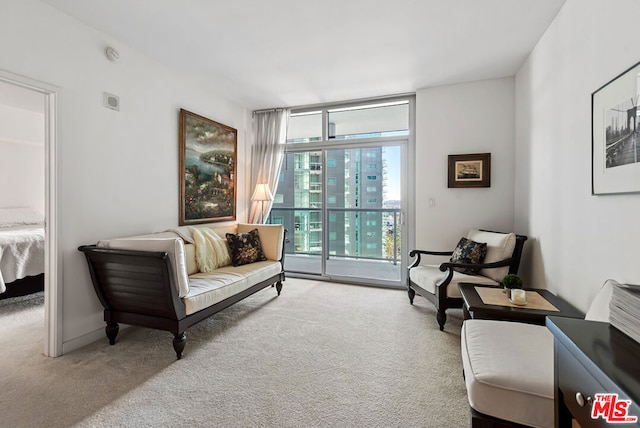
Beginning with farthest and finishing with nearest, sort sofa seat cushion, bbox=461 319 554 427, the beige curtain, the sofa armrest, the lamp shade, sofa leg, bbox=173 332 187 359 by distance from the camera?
1. the beige curtain
2. the lamp shade
3. the sofa armrest
4. sofa leg, bbox=173 332 187 359
5. sofa seat cushion, bbox=461 319 554 427

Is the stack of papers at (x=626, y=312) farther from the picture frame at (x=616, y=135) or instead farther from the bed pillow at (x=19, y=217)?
the bed pillow at (x=19, y=217)

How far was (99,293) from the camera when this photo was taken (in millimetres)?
2350

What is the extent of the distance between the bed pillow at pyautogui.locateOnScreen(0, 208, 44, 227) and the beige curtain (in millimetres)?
3389

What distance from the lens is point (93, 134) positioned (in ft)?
7.97

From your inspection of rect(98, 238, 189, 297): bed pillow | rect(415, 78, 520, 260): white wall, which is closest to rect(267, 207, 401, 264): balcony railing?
rect(415, 78, 520, 260): white wall

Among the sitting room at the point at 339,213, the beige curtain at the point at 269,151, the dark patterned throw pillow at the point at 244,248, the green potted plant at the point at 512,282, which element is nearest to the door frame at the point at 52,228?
the sitting room at the point at 339,213

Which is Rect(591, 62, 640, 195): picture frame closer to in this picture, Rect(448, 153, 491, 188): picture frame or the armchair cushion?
the armchair cushion

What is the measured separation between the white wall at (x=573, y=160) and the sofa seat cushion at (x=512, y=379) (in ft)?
2.25

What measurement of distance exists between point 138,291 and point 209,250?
39.5 inches

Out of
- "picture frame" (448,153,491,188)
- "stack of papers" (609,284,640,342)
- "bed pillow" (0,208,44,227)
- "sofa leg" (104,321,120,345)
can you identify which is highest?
"picture frame" (448,153,491,188)

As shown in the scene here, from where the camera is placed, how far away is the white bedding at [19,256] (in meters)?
3.08

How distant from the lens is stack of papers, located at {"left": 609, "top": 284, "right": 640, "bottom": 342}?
0.87 metres

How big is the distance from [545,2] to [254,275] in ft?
11.1

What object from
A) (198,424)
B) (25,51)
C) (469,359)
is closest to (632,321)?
(469,359)
